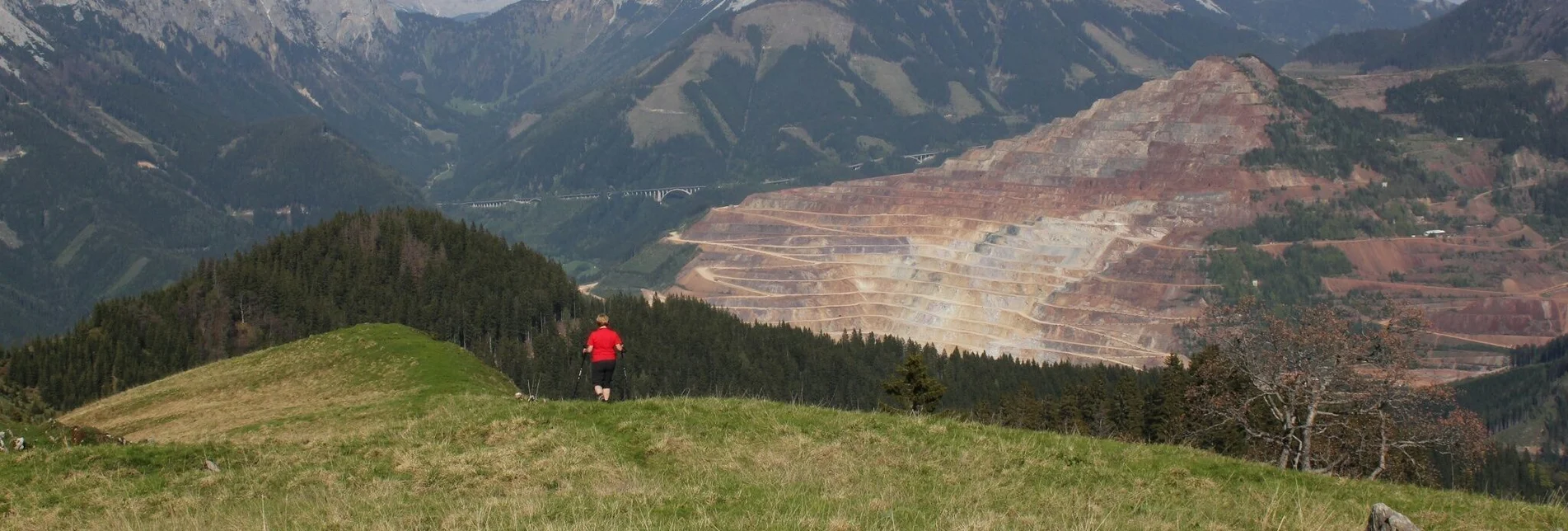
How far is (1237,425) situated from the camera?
240 feet

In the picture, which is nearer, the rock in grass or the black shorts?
the rock in grass

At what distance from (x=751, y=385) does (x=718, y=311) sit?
28974 millimetres

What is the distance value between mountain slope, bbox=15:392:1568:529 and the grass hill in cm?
1055

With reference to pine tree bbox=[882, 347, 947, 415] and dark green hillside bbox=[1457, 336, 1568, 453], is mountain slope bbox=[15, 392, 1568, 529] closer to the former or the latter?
pine tree bbox=[882, 347, 947, 415]

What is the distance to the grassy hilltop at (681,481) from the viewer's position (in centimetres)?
2612

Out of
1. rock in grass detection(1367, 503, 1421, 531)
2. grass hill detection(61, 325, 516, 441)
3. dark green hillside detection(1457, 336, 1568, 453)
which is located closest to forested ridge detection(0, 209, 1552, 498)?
grass hill detection(61, 325, 516, 441)

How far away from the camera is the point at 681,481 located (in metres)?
30.5

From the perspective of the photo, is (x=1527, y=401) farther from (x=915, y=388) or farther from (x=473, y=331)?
(x=915, y=388)

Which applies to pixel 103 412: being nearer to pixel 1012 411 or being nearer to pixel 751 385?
pixel 1012 411

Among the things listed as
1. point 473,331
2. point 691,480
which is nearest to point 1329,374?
point 691,480

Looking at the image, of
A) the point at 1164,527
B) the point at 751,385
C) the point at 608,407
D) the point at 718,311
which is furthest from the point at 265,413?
the point at 718,311

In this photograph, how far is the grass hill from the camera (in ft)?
167

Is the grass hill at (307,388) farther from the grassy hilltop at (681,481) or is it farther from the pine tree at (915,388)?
the pine tree at (915,388)

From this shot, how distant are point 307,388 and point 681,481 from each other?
→ 37769 millimetres
